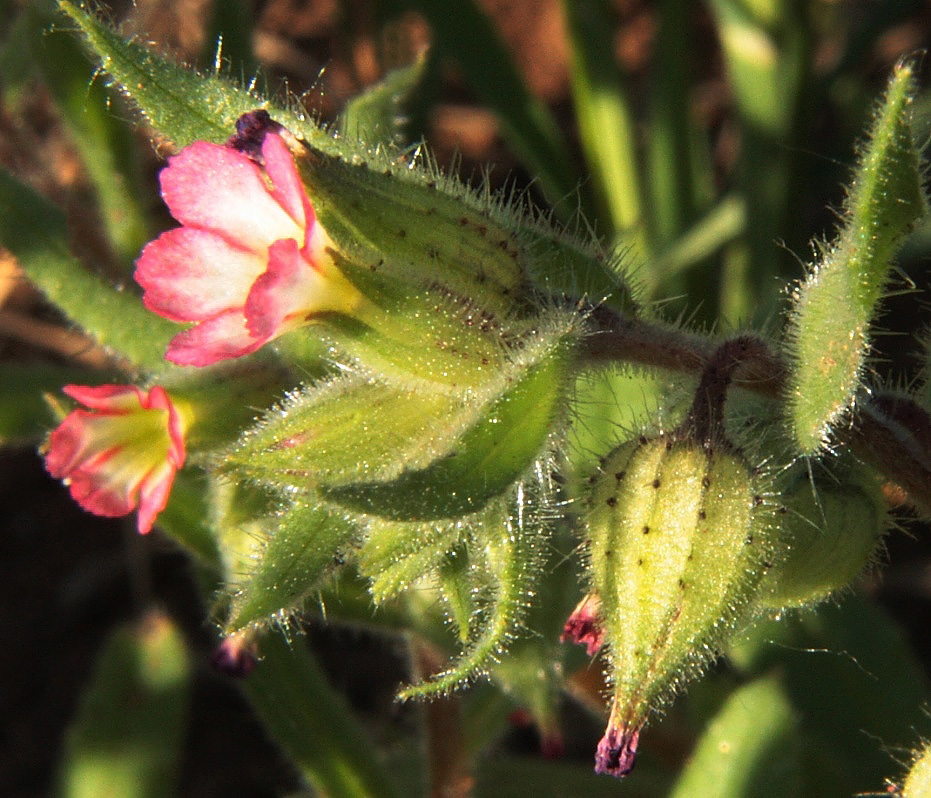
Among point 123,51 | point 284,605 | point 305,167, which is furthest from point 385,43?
point 284,605

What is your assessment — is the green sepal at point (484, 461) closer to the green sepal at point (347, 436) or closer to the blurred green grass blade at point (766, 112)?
the green sepal at point (347, 436)

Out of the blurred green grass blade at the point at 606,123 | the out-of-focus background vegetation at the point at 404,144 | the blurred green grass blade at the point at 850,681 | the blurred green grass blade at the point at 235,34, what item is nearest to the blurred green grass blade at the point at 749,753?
the blurred green grass blade at the point at 850,681

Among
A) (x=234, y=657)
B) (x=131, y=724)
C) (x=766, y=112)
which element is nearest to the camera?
(x=234, y=657)

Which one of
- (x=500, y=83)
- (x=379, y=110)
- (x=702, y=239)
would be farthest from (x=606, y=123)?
(x=379, y=110)

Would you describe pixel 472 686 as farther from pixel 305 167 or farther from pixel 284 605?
pixel 305 167

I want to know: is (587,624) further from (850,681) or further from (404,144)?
(404,144)

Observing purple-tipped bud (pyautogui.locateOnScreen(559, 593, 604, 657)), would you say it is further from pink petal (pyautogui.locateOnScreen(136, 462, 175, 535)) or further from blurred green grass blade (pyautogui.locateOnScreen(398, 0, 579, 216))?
blurred green grass blade (pyautogui.locateOnScreen(398, 0, 579, 216))
